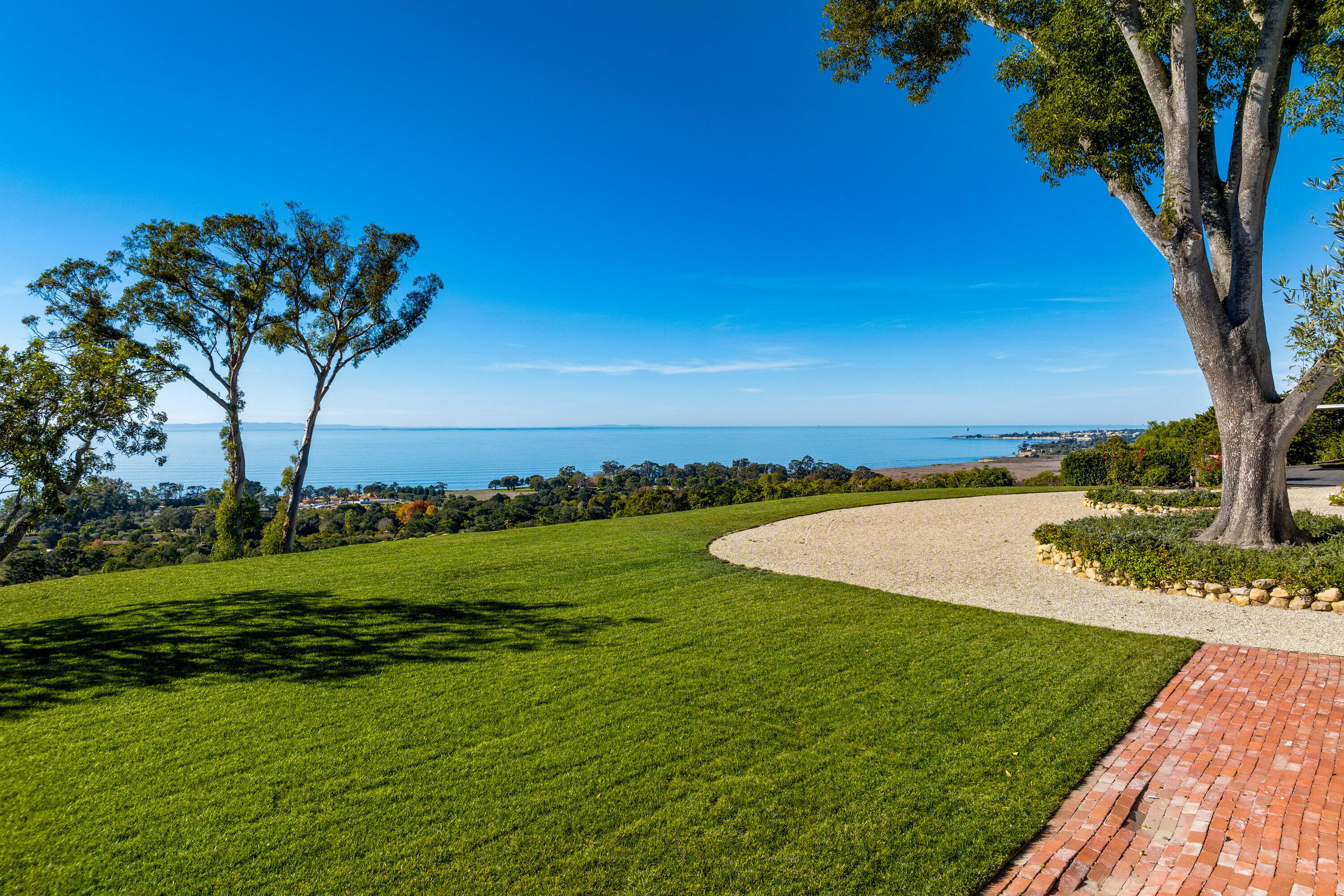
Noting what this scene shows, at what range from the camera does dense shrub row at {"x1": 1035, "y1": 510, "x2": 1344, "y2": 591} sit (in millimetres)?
7000

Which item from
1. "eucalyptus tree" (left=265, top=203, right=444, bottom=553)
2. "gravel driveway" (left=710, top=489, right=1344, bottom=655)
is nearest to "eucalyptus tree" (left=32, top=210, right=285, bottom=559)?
"eucalyptus tree" (left=265, top=203, right=444, bottom=553)

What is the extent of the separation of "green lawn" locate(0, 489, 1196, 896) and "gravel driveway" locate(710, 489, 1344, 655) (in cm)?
84

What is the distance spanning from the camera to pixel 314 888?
263 centimetres

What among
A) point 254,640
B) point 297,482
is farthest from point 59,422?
point 297,482

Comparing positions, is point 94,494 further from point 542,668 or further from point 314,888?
point 314,888

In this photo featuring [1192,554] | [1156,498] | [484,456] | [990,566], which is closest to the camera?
[1192,554]

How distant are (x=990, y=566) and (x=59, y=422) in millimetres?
12429

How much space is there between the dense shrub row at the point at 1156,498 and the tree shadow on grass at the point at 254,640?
42.6 ft

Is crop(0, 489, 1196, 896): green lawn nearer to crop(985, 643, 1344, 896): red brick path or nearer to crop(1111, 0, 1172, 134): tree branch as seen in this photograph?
crop(985, 643, 1344, 896): red brick path

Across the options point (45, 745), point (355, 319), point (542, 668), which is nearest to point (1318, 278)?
point (542, 668)

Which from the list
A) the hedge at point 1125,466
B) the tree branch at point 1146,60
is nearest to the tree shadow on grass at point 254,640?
the tree branch at point 1146,60

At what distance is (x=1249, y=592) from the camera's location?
7.09 meters

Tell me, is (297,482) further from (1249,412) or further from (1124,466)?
(1124,466)

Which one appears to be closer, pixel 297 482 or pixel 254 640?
pixel 254 640
